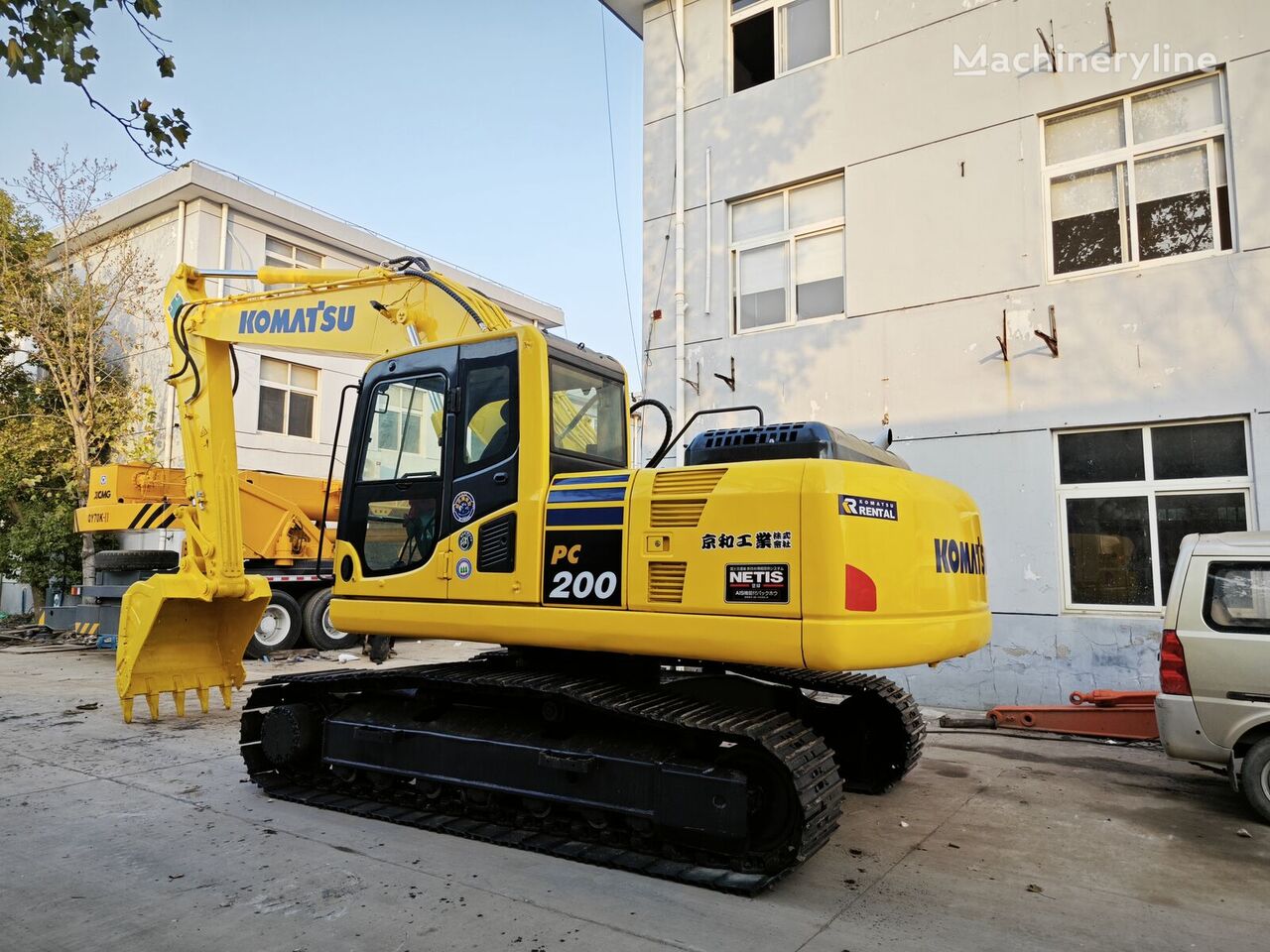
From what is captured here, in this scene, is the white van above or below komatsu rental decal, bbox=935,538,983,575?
below

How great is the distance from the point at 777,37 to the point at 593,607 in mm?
9088

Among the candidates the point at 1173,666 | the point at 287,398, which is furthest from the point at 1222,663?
the point at 287,398

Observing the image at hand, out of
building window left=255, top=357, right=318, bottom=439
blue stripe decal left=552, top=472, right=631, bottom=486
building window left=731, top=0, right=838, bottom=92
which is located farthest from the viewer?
building window left=255, top=357, right=318, bottom=439

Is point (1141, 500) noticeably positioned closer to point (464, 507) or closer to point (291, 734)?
point (464, 507)

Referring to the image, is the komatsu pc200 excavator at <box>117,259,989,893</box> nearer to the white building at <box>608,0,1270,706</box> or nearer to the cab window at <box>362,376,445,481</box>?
the cab window at <box>362,376,445,481</box>

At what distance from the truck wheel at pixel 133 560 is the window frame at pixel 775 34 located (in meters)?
10.3

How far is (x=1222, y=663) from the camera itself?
4.98 meters

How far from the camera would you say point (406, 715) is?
17.1 ft

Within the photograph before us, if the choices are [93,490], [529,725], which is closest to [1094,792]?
[529,725]

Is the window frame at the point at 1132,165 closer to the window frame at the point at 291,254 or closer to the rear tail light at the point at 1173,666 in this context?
the rear tail light at the point at 1173,666

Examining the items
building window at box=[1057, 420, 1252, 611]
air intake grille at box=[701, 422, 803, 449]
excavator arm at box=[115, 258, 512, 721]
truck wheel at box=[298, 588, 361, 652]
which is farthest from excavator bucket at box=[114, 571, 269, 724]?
building window at box=[1057, 420, 1252, 611]

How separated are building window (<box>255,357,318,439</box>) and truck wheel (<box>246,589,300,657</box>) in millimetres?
6134

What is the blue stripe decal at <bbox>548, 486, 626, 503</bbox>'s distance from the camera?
4409 millimetres

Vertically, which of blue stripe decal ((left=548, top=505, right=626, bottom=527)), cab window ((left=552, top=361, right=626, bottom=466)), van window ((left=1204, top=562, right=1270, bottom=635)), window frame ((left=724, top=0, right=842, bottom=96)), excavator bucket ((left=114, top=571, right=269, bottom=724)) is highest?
window frame ((left=724, top=0, right=842, bottom=96))
